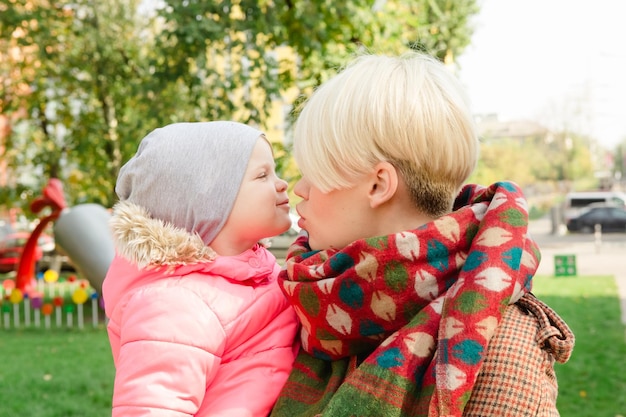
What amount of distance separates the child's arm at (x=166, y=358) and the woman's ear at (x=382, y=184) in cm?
42

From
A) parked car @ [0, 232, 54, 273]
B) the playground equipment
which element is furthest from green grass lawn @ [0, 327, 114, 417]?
parked car @ [0, 232, 54, 273]

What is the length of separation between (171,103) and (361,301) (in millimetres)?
10186

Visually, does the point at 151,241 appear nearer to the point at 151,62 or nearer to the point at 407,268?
the point at 407,268

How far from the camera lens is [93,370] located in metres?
7.56

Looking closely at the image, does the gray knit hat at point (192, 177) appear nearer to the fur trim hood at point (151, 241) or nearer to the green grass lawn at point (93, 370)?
the fur trim hood at point (151, 241)

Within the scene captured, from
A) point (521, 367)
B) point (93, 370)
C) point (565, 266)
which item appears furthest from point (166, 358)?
point (565, 266)

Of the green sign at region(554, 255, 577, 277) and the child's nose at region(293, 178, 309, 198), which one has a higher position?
the child's nose at region(293, 178, 309, 198)

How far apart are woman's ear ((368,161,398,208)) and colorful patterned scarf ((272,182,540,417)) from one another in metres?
0.13

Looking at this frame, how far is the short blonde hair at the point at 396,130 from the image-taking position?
1.31m

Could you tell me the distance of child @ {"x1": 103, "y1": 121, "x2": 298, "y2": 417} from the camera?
1397mm

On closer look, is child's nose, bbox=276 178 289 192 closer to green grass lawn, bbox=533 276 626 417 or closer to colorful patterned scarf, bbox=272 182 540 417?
colorful patterned scarf, bbox=272 182 540 417

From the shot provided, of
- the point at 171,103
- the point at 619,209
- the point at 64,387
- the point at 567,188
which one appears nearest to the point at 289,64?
the point at 171,103

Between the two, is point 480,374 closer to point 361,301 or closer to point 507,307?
point 507,307

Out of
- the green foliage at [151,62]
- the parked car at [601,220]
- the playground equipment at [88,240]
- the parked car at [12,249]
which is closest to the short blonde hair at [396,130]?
the green foliage at [151,62]
